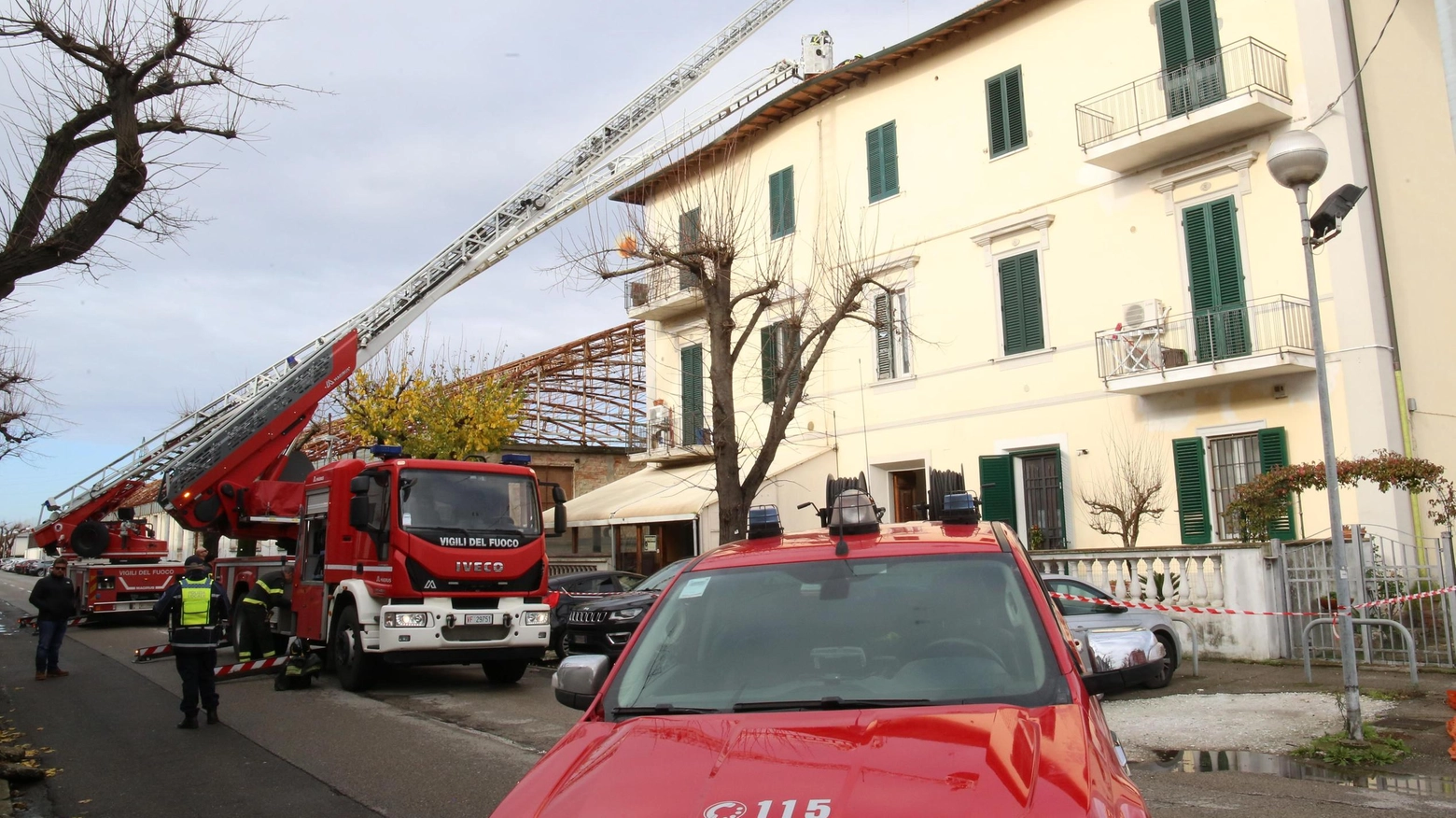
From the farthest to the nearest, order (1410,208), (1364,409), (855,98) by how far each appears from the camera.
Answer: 1. (855,98)
2. (1410,208)
3. (1364,409)

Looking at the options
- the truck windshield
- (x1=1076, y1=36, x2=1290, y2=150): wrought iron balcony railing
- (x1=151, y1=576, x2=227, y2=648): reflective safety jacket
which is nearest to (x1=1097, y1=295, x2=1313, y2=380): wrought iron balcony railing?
(x1=1076, y1=36, x2=1290, y2=150): wrought iron balcony railing

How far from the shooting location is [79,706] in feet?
40.7

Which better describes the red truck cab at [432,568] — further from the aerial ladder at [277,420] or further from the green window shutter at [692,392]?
the green window shutter at [692,392]

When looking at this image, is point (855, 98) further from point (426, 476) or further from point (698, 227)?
point (426, 476)

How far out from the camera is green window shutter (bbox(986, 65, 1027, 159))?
19281 millimetres

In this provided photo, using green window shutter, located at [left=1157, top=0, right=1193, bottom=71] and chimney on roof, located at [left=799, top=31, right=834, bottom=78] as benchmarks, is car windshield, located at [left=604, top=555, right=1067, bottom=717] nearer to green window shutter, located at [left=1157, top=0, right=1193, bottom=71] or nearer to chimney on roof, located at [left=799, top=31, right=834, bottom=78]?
green window shutter, located at [left=1157, top=0, right=1193, bottom=71]

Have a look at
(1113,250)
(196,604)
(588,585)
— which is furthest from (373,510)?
(1113,250)

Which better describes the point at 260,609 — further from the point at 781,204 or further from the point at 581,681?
the point at 781,204

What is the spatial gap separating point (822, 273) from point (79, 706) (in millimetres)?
14197

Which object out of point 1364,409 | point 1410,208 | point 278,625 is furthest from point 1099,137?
point 278,625

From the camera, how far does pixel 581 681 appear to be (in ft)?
13.5

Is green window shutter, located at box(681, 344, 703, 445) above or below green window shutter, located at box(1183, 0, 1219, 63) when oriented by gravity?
below

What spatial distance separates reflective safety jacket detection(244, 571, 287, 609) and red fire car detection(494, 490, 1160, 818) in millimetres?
12636

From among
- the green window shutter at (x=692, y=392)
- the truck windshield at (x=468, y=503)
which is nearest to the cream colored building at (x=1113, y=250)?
the green window shutter at (x=692, y=392)
